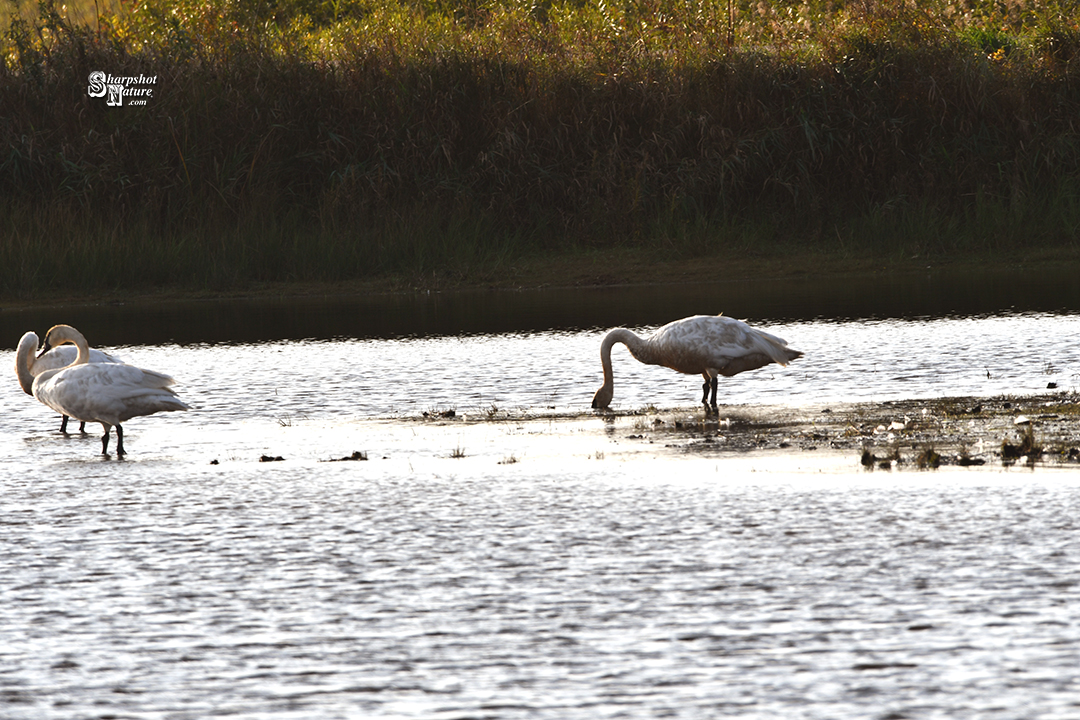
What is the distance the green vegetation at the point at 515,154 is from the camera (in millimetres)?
19438

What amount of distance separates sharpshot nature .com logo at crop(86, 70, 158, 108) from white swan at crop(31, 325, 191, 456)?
44.6ft

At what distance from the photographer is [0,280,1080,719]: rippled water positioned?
394 centimetres

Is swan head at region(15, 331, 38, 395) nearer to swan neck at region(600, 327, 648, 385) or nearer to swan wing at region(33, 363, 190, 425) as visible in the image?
swan wing at region(33, 363, 190, 425)

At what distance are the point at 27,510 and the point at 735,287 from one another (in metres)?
12.2

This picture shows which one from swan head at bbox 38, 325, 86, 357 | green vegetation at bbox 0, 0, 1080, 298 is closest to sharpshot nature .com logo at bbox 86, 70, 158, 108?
green vegetation at bbox 0, 0, 1080, 298

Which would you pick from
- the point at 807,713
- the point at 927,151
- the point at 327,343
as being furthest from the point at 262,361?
the point at 927,151

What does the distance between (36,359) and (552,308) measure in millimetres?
6739

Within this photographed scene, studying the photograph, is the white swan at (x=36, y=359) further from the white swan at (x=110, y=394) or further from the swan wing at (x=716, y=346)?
the swan wing at (x=716, y=346)

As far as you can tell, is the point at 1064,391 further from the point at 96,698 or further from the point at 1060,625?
the point at 96,698

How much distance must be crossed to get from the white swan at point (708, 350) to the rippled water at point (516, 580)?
0.83 metres

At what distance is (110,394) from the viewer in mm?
8336

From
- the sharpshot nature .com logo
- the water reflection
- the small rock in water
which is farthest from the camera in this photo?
the sharpshot nature .com logo

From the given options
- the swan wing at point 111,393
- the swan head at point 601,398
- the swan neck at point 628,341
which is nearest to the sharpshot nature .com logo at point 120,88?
the swan neck at point 628,341

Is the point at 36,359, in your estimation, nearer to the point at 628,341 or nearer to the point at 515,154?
the point at 628,341
